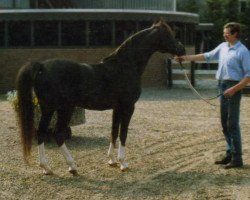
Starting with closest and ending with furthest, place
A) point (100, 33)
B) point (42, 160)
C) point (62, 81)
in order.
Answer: point (62, 81)
point (42, 160)
point (100, 33)

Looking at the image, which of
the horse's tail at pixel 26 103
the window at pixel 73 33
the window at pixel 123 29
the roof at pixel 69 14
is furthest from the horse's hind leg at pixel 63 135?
the window at pixel 123 29

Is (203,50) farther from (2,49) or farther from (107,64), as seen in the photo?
(107,64)

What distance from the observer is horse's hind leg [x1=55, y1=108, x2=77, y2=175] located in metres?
7.99

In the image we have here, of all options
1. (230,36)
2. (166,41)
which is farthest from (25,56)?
(230,36)

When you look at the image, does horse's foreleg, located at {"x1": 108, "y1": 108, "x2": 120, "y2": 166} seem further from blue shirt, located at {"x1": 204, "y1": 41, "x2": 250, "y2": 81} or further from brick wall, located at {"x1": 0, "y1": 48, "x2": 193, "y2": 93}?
brick wall, located at {"x1": 0, "y1": 48, "x2": 193, "y2": 93}

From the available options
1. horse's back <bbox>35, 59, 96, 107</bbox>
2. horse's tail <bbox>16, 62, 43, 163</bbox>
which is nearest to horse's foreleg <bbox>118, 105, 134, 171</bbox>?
horse's back <bbox>35, 59, 96, 107</bbox>

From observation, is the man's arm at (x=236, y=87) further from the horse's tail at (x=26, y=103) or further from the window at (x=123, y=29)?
the window at (x=123, y=29)

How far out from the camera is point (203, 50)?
118 feet

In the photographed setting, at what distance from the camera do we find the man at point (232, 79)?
8.17 metres

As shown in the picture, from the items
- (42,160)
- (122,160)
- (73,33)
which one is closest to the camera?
(42,160)

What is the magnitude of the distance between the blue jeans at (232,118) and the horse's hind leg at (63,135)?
2.23 m

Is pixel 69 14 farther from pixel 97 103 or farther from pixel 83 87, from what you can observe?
pixel 83 87

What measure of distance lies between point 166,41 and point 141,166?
185 centimetres

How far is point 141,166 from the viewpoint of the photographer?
341 inches
